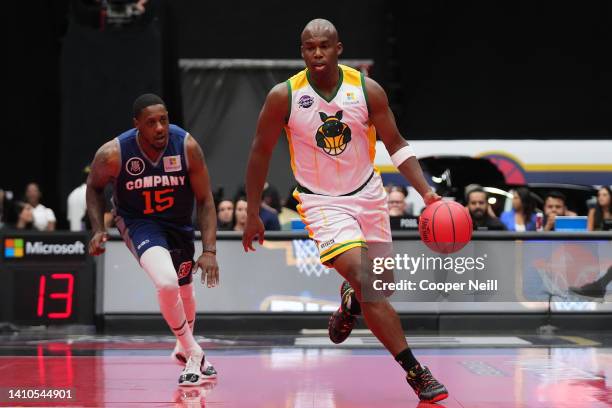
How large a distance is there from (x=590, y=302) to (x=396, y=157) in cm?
498

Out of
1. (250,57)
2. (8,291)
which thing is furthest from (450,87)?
(8,291)

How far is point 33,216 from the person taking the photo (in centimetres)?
1527

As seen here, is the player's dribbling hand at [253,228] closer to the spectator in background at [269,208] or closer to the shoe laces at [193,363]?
the shoe laces at [193,363]

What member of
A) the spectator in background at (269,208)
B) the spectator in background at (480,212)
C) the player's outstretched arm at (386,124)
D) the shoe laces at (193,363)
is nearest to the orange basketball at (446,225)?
the player's outstretched arm at (386,124)

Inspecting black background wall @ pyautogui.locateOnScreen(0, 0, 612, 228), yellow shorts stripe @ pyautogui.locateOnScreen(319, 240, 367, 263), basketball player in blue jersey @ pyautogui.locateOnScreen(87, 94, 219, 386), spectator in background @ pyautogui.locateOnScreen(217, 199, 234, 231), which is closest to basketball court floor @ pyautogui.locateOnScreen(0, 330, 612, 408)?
basketball player in blue jersey @ pyautogui.locateOnScreen(87, 94, 219, 386)

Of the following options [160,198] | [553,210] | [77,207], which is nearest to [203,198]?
[160,198]

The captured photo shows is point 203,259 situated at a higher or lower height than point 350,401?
higher

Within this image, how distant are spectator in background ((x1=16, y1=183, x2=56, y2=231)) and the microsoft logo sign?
2771mm

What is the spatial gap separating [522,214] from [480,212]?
1.15m

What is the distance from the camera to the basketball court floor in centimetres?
667

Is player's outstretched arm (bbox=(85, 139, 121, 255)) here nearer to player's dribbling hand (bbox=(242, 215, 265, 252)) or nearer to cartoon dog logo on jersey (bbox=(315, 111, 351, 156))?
player's dribbling hand (bbox=(242, 215, 265, 252))

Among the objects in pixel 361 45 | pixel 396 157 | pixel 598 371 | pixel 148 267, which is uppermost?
pixel 361 45

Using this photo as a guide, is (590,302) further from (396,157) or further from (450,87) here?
(450,87)

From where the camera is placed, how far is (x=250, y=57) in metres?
20.5
